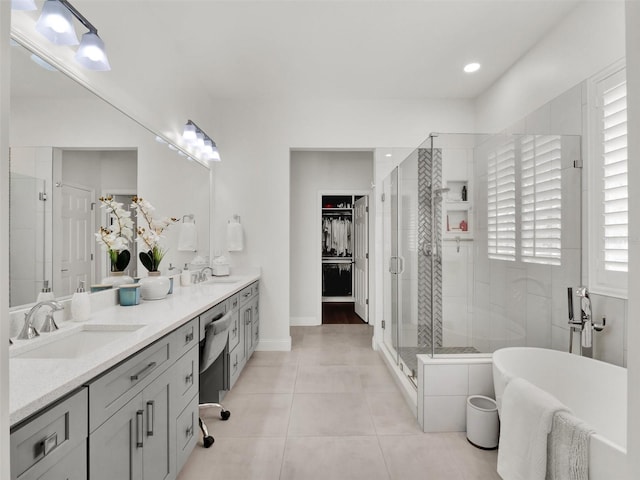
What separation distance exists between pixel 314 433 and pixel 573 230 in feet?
7.35

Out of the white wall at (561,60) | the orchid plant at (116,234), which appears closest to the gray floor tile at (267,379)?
the orchid plant at (116,234)

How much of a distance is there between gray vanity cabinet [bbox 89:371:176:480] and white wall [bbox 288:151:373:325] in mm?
3403

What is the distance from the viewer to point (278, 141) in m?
3.92

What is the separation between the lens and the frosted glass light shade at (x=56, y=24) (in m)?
1.45

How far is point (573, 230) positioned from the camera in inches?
91.1

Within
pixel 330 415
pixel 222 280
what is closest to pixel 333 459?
pixel 330 415

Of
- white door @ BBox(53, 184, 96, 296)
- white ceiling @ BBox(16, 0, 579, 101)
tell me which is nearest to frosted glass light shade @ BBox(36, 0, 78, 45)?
white ceiling @ BBox(16, 0, 579, 101)

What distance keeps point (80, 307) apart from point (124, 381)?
691 mm

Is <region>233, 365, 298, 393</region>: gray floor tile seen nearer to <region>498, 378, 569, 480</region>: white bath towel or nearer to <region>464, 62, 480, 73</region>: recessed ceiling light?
<region>498, 378, 569, 480</region>: white bath towel

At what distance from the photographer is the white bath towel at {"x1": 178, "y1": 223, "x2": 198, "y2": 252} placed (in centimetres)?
304

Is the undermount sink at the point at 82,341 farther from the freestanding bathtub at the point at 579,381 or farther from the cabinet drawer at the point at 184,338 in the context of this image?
the freestanding bathtub at the point at 579,381

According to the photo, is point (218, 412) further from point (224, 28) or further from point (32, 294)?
point (224, 28)

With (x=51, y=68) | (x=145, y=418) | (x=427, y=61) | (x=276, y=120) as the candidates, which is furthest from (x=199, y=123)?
(x=145, y=418)

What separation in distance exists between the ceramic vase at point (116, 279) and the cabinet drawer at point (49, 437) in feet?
3.95
